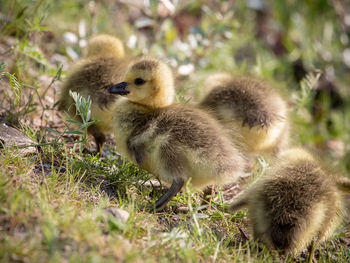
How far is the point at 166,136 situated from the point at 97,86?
75 cm

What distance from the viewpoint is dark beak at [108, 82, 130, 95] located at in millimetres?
2621

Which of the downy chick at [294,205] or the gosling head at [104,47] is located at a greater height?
the gosling head at [104,47]

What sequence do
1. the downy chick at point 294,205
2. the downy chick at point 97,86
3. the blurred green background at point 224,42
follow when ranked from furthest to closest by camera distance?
1. the blurred green background at point 224,42
2. the downy chick at point 97,86
3. the downy chick at point 294,205

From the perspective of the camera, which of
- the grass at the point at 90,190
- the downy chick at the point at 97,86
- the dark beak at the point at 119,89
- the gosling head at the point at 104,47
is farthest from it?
the gosling head at the point at 104,47

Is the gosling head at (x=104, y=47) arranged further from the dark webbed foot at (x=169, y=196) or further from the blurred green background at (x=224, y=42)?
the dark webbed foot at (x=169, y=196)

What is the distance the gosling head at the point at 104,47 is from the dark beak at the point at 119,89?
2.36 ft

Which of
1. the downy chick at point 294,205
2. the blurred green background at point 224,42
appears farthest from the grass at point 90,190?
the downy chick at point 294,205

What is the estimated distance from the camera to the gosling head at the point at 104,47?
3.30 metres

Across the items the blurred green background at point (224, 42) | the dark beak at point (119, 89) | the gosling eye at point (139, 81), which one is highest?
the gosling eye at point (139, 81)

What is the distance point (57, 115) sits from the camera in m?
3.55

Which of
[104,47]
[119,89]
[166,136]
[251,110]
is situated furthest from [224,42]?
[166,136]

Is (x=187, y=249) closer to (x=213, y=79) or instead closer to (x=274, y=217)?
(x=274, y=217)

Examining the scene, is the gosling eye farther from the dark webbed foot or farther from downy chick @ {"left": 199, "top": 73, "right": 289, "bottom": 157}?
the dark webbed foot

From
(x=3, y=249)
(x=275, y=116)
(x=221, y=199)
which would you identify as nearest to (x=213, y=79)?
(x=275, y=116)
